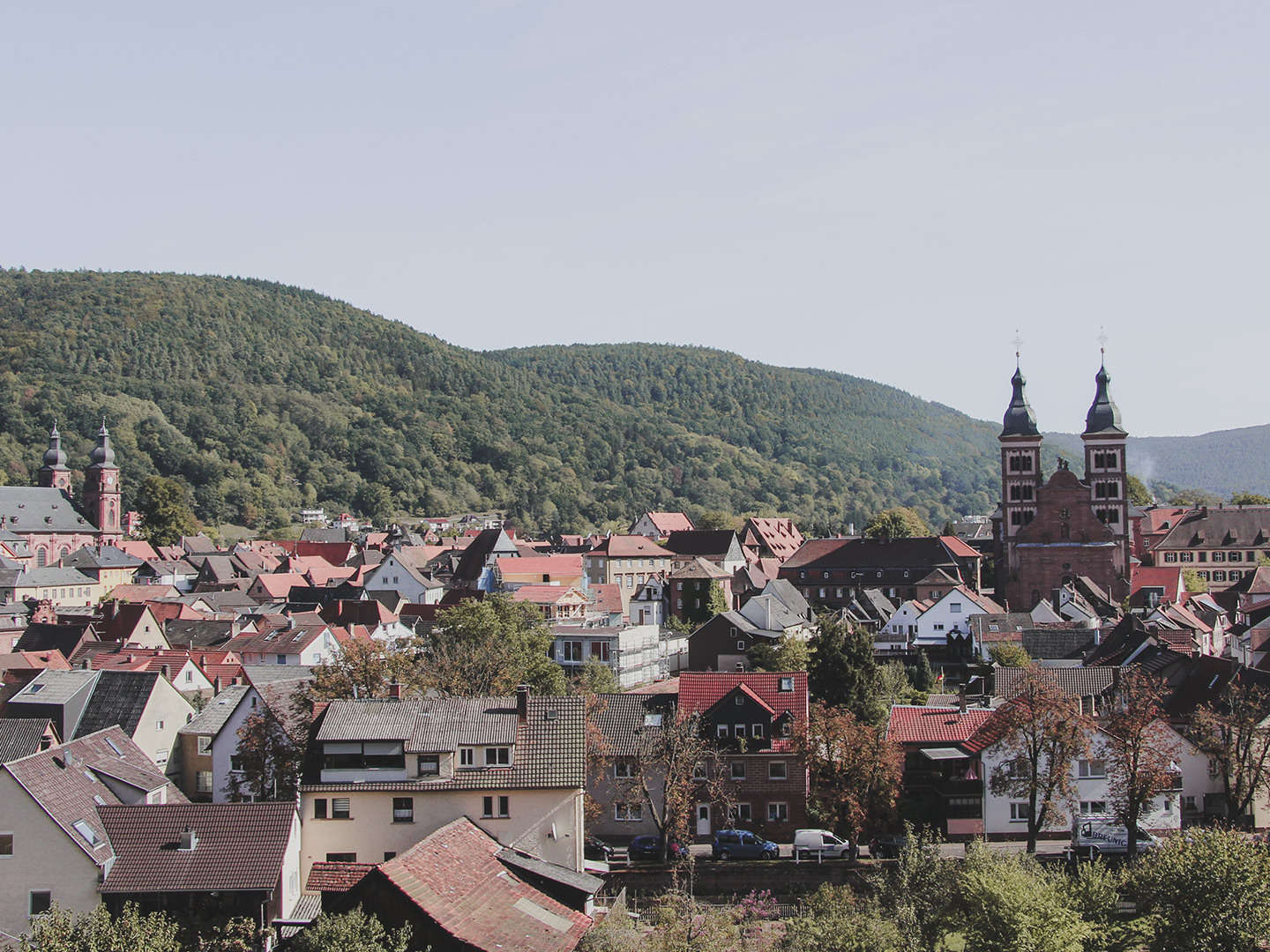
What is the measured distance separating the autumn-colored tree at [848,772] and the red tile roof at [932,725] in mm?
1650

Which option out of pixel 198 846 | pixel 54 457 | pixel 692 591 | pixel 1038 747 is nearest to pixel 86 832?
pixel 198 846

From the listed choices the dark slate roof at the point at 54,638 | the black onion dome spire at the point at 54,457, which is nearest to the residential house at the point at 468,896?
the dark slate roof at the point at 54,638

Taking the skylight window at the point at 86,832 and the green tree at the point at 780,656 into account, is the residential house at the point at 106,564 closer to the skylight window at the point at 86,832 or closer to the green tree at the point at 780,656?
the green tree at the point at 780,656

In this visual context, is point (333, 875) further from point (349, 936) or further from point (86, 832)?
point (349, 936)

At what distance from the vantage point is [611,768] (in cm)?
4116

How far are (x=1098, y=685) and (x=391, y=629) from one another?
4182 cm

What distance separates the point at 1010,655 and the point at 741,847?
29.6 meters

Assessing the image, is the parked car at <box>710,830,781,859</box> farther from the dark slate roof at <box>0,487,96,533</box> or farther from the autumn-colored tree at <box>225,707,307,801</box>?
the dark slate roof at <box>0,487,96,533</box>

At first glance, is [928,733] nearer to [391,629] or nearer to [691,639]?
[691,639]

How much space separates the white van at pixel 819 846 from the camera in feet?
125

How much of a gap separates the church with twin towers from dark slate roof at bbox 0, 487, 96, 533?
86.4 metres

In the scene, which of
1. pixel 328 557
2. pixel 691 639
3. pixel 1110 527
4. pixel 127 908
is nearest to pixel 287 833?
pixel 127 908

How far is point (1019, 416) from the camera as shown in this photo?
10825 centimetres

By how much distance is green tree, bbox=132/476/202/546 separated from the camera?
478ft
